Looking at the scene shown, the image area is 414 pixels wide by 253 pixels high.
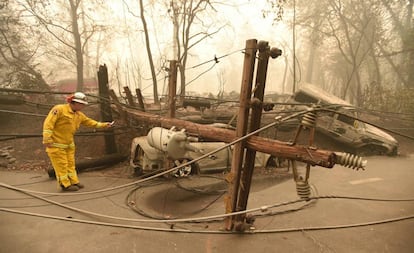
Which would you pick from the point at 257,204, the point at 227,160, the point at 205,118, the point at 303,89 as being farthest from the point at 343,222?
the point at 303,89

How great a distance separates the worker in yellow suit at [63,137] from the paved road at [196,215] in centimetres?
49

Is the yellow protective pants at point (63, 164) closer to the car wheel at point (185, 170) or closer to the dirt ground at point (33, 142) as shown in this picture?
the dirt ground at point (33, 142)

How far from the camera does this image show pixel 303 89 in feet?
42.7

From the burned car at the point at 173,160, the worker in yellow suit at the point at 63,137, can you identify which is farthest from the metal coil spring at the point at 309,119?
the worker in yellow suit at the point at 63,137

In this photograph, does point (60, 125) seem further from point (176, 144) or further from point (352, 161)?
point (352, 161)

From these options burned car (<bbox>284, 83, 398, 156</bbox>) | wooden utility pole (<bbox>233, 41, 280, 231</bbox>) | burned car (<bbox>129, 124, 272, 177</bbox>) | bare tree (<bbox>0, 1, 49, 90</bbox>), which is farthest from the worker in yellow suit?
burned car (<bbox>284, 83, 398, 156</bbox>)

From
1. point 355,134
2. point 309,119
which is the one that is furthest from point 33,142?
point 355,134

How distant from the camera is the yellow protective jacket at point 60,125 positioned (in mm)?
5762

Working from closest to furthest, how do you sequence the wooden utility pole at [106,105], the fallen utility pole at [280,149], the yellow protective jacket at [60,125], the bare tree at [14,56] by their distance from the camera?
the fallen utility pole at [280,149] < the yellow protective jacket at [60,125] < the wooden utility pole at [106,105] < the bare tree at [14,56]

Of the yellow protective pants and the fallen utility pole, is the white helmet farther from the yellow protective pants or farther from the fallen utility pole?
the fallen utility pole

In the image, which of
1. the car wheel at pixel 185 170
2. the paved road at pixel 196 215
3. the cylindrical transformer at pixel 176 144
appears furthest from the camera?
the car wheel at pixel 185 170

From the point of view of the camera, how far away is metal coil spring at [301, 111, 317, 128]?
352 centimetres

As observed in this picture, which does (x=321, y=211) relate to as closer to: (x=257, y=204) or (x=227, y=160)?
(x=257, y=204)

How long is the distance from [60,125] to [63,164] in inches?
33.7
